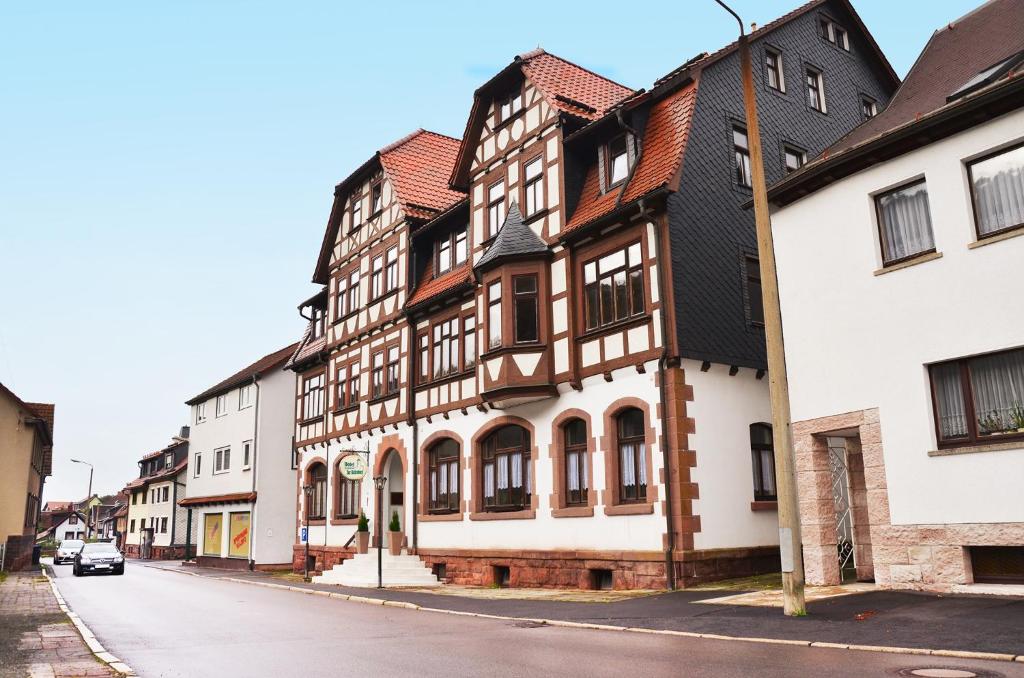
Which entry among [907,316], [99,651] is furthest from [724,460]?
[99,651]

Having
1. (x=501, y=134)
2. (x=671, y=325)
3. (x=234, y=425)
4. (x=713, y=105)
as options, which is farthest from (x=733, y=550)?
(x=234, y=425)

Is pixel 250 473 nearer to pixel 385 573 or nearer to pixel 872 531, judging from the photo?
pixel 385 573

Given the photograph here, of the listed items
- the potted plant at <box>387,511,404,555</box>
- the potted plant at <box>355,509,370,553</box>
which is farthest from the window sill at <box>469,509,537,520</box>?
the potted plant at <box>355,509,370,553</box>

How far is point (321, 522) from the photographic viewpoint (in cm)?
3412

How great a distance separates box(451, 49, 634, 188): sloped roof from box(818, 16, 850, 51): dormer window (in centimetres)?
579

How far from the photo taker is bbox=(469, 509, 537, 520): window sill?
2247 centimetres

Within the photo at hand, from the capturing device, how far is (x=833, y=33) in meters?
25.5

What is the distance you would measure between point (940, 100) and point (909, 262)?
3.16 meters

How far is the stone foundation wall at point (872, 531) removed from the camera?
1355cm

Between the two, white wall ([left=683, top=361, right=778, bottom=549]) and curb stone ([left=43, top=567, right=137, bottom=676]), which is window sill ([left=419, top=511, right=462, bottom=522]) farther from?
curb stone ([left=43, top=567, right=137, bottom=676])

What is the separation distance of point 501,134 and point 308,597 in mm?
13872

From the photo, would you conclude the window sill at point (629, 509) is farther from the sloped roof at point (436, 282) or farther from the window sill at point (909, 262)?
the sloped roof at point (436, 282)

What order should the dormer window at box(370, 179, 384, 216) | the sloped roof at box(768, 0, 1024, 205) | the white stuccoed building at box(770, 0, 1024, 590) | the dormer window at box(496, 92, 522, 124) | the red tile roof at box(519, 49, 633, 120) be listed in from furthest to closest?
the dormer window at box(370, 179, 384, 216) < the dormer window at box(496, 92, 522, 124) < the red tile roof at box(519, 49, 633, 120) < the sloped roof at box(768, 0, 1024, 205) < the white stuccoed building at box(770, 0, 1024, 590)

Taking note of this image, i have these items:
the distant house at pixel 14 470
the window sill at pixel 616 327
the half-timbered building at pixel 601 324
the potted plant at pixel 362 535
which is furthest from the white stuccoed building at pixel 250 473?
the window sill at pixel 616 327
